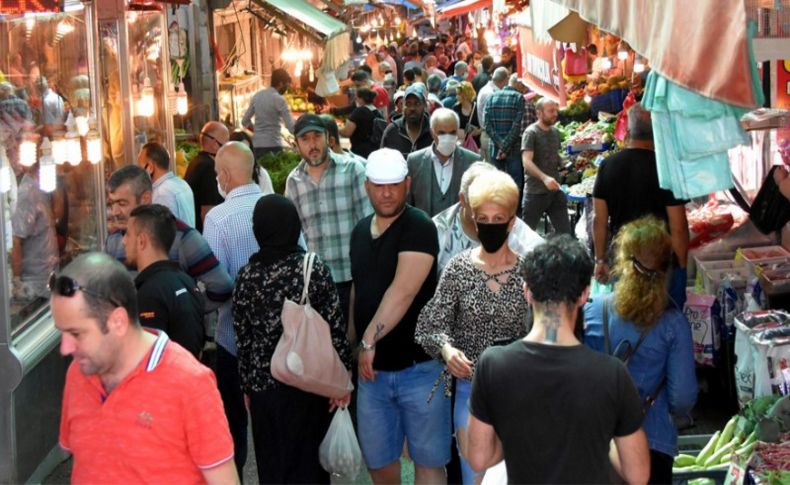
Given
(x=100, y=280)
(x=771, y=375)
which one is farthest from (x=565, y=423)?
(x=771, y=375)

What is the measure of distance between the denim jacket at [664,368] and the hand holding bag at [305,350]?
1315 millimetres

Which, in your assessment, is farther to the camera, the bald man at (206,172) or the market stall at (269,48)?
the market stall at (269,48)

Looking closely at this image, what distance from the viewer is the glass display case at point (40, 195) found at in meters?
6.33

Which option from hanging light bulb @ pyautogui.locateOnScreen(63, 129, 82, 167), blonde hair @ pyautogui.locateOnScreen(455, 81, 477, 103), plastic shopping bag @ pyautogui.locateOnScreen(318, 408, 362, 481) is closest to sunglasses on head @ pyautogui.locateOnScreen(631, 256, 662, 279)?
plastic shopping bag @ pyautogui.locateOnScreen(318, 408, 362, 481)

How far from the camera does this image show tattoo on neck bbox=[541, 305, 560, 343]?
12.1ft

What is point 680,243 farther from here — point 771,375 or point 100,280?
point 100,280

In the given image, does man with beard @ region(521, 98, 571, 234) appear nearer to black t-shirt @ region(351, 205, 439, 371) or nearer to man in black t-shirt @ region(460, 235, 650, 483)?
black t-shirt @ region(351, 205, 439, 371)

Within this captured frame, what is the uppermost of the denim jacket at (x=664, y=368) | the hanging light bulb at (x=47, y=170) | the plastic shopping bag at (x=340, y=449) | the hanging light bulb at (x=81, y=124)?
the hanging light bulb at (x=81, y=124)

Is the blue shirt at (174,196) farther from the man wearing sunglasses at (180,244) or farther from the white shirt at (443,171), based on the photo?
the white shirt at (443,171)

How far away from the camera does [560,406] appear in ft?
11.8

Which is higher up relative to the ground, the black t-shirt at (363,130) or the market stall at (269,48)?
the market stall at (269,48)

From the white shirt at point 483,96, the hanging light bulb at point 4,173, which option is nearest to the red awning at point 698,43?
the hanging light bulb at point 4,173

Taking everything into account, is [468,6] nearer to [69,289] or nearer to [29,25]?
[29,25]

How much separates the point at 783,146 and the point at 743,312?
168 centimetres
